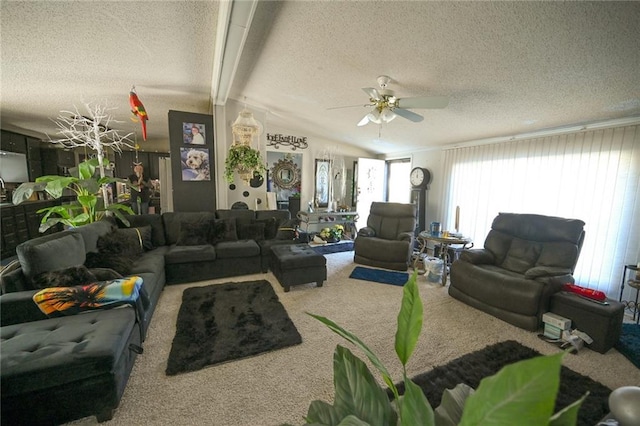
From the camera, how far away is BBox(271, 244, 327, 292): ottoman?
10.1 ft

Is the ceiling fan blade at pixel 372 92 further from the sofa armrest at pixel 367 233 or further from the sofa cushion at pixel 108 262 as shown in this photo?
the sofa cushion at pixel 108 262

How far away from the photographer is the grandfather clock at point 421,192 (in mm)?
5051

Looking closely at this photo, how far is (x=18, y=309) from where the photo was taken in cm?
167

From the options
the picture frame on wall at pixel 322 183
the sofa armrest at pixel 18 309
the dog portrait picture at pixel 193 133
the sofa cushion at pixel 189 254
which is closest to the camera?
the sofa armrest at pixel 18 309

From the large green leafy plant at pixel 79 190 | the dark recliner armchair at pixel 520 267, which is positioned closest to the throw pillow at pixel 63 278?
the large green leafy plant at pixel 79 190

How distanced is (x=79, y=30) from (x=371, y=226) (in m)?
4.30

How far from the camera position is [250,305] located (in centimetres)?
271

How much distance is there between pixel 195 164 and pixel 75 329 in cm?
310

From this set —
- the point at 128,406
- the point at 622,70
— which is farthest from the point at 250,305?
the point at 622,70

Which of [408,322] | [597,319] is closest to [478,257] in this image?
[597,319]

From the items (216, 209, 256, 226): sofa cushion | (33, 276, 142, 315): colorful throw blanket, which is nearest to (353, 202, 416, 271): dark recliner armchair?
(216, 209, 256, 226): sofa cushion

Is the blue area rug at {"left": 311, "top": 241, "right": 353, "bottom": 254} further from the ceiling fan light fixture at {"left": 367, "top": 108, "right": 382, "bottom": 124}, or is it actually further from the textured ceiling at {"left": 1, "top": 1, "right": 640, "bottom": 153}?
the ceiling fan light fixture at {"left": 367, "top": 108, "right": 382, "bottom": 124}

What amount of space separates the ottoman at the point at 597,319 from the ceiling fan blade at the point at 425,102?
7.01ft

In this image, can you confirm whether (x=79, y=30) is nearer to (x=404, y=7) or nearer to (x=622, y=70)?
(x=404, y=7)
